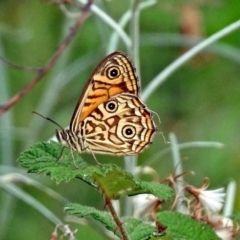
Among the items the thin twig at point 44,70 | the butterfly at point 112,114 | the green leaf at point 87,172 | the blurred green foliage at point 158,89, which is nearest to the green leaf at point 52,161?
the green leaf at point 87,172

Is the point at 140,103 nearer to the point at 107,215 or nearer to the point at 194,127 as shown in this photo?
A: the point at 107,215

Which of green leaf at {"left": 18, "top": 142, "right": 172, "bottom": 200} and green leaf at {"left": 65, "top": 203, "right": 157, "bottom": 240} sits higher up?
green leaf at {"left": 18, "top": 142, "right": 172, "bottom": 200}

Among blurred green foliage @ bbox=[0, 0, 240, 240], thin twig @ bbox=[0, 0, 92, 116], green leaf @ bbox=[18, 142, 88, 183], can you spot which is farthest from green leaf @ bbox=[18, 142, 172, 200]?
blurred green foliage @ bbox=[0, 0, 240, 240]

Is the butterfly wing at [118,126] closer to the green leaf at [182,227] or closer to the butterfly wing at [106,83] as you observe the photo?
the butterfly wing at [106,83]

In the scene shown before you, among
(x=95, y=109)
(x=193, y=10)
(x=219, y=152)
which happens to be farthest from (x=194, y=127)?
(x=95, y=109)

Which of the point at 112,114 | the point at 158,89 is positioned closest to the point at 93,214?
the point at 112,114

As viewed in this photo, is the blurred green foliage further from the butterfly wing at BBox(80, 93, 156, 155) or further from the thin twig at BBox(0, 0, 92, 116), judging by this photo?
the butterfly wing at BBox(80, 93, 156, 155)

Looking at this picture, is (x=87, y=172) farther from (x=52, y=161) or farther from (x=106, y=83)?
(x=106, y=83)
